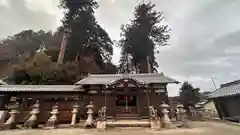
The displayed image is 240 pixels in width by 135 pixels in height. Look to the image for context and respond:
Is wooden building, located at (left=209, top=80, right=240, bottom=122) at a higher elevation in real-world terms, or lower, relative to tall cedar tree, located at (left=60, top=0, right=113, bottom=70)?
lower

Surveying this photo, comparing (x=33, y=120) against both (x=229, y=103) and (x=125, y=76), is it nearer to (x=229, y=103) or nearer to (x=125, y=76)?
(x=125, y=76)

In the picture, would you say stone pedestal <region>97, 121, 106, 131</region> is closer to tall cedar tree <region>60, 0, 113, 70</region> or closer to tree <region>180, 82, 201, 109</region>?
tree <region>180, 82, 201, 109</region>

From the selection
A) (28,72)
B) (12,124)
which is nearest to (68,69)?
(28,72)

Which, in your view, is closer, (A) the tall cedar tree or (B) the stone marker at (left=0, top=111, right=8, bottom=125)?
(B) the stone marker at (left=0, top=111, right=8, bottom=125)

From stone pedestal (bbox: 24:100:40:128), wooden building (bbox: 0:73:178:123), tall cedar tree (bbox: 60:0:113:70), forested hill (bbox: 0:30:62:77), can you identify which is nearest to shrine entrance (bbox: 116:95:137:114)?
wooden building (bbox: 0:73:178:123)

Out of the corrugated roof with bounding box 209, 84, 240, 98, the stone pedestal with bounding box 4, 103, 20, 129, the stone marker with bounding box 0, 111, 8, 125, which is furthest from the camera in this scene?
the corrugated roof with bounding box 209, 84, 240, 98

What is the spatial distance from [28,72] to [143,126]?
17.1m

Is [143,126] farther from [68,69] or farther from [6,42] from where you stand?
[6,42]

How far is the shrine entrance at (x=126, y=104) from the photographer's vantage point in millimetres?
16594

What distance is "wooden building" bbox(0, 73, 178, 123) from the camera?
16.3 m

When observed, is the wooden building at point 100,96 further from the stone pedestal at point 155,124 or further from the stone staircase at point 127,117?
the stone pedestal at point 155,124

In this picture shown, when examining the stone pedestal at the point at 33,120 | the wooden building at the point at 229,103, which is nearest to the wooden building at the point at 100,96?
the stone pedestal at the point at 33,120

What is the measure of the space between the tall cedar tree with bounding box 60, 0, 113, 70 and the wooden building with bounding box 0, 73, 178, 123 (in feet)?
39.1

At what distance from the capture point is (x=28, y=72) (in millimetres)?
23859
